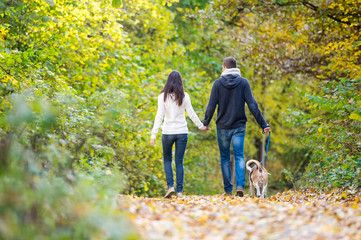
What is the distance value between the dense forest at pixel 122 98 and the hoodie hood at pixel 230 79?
6.73 ft

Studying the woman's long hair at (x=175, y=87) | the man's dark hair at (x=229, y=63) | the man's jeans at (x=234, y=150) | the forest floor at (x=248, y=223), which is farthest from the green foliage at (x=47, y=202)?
the man's dark hair at (x=229, y=63)

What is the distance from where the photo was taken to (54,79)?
991 centimetres

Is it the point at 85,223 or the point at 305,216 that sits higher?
the point at 85,223

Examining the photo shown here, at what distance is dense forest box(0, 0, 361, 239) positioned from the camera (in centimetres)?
381

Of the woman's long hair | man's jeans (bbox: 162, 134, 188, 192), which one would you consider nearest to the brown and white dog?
man's jeans (bbox: 162, 134, 188, 192)

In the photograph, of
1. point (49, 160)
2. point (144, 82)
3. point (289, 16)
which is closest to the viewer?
point (49, 160)

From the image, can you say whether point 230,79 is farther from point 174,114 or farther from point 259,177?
point 259,177

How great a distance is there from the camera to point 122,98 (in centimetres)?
1009

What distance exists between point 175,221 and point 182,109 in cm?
372

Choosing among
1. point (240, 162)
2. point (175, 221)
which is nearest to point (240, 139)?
point (240, 162)

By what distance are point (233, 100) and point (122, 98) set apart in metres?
2.84

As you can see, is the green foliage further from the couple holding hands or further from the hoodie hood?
the hoodie hood

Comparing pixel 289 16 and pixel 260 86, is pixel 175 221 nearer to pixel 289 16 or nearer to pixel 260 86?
pixel 289 16

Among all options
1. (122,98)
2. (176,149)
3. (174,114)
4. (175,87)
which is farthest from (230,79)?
(122,98)
